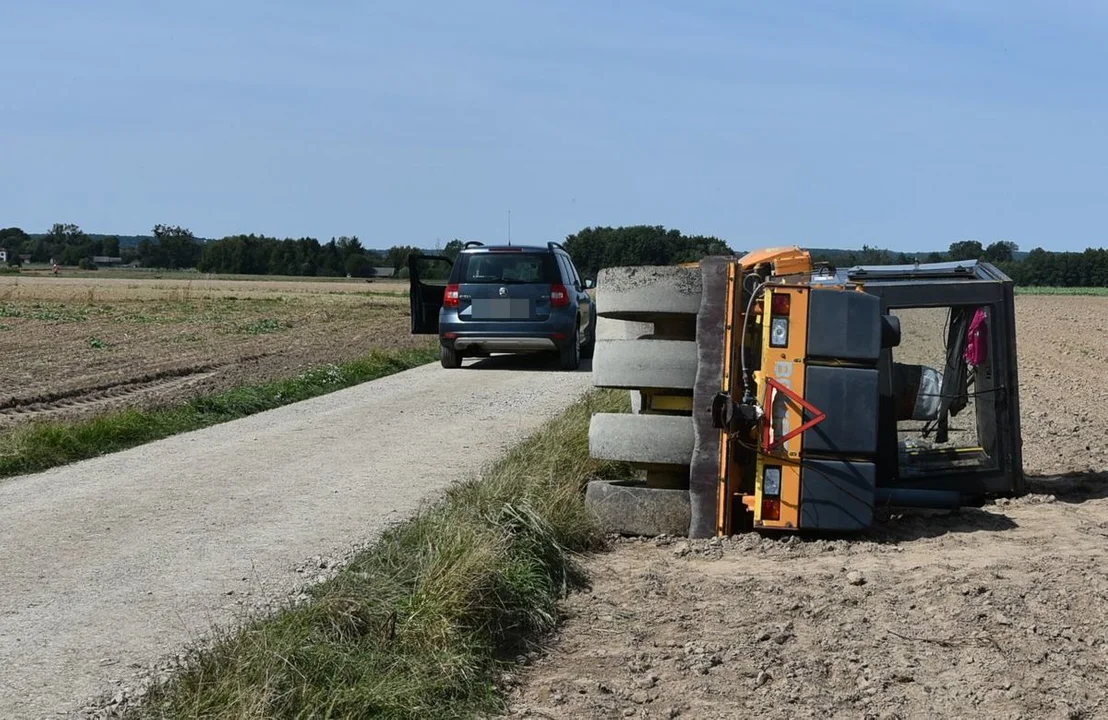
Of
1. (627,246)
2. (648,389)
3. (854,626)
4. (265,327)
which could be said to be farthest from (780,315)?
(265,327)

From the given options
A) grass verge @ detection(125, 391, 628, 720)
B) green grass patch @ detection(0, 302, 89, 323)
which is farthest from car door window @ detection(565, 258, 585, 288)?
green grass patch @ detection(0, 302, 89, 323)

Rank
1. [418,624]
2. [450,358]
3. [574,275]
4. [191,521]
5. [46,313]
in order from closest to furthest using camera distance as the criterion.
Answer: [418,624] → [191,521] → [450,358] → [574,275] → [46,313]

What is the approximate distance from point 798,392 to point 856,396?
316 millimetres

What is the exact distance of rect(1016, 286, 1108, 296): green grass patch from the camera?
91931 mm

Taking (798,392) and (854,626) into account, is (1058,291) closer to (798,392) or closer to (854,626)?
(798,392)

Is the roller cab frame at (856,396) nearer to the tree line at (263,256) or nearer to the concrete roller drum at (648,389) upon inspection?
the concrete roller drum at (648,389)

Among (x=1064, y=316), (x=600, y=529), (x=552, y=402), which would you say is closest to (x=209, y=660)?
(x=600, y=529)

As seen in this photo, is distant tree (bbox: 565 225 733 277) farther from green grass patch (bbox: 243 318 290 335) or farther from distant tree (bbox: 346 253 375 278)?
distant tree (bbox: 346 253 375 278)

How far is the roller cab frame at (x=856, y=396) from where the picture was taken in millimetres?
7191

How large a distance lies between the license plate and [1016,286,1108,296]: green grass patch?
7810 cm

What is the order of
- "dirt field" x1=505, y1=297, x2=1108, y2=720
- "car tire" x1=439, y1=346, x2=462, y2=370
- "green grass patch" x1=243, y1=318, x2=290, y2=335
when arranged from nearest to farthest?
"dirt field" x1=505, y1=297, x2=1108, y2=720, "car tire" x1=439, y1=346, x2=462, y2=370, "green grass patch" x1=243, y1=318, x2=290, y2=335

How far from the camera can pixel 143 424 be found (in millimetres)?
12031

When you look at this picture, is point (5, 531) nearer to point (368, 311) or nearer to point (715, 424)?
point (715, 424)

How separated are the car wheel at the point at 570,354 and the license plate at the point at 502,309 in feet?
2.54
